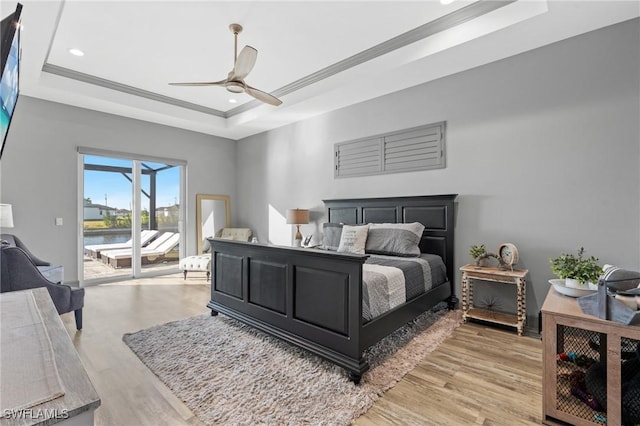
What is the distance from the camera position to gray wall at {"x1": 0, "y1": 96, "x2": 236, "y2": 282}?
4199 mm

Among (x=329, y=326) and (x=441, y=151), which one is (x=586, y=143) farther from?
(x=329, y=326)

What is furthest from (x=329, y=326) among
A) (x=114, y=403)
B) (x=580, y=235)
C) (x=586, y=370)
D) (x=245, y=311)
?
(x=580, y=235)

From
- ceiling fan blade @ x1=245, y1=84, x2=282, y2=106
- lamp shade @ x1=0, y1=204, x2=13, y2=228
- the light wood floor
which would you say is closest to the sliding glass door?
lamp shade @ x1=0, y1=204, x2=13, y2=228

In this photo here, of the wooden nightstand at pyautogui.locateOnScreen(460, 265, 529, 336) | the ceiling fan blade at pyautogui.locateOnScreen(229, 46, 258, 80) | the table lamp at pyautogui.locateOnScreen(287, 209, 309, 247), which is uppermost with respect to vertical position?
the ceiling fan blade at pyautogui.locateOnScreen(229, 46, 258, 80)

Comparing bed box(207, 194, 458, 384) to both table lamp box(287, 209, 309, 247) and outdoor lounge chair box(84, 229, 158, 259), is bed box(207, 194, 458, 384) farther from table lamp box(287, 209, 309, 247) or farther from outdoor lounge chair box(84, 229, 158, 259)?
outdoor lounge chair box(84, 229, 158, 259)

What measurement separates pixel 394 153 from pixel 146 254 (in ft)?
15.6

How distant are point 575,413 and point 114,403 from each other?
2.65 m

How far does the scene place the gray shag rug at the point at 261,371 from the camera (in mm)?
1791

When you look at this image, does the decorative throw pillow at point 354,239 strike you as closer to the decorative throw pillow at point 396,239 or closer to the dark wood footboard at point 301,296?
the decorative throw pillow at point 396,239

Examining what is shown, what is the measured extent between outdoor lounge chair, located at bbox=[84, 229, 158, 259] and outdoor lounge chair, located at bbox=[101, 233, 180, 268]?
74mm

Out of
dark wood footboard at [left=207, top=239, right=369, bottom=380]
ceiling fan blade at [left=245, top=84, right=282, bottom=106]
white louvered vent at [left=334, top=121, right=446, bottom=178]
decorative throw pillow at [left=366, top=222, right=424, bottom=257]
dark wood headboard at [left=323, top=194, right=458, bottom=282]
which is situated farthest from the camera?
white louvered vent at [left=334, top=121, right=446, bottom=178]

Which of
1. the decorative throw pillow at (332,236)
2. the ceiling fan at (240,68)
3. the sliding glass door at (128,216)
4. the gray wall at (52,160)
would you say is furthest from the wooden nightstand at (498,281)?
the gray wall at (52,160)

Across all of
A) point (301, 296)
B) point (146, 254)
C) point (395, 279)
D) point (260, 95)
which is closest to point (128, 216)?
point (146, 254)

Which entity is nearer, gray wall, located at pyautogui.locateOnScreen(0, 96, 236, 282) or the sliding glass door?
gray wall, located at pyautogui.locateOnScreen(0, 96, 236, 282)
